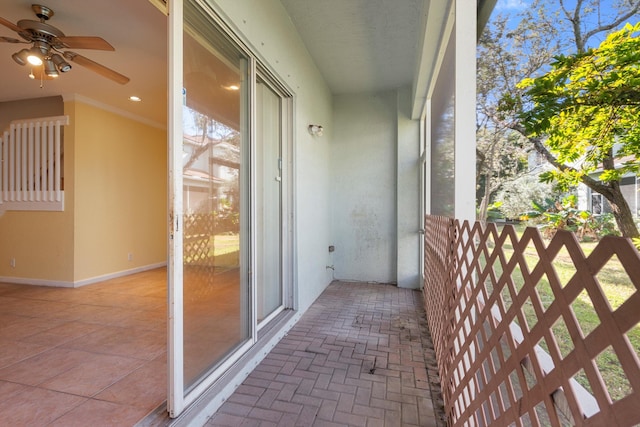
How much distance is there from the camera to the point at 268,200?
280cm

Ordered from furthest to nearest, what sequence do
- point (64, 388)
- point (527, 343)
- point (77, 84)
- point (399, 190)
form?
point (399, 190) → point (77, 84) → point (64, 388) → point (527, 343)

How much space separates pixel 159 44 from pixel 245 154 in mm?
1822

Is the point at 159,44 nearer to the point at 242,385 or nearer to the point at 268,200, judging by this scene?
the point at 268,200

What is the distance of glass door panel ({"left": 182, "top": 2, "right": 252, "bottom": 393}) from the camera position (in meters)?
1.68

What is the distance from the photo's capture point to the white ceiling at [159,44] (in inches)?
103

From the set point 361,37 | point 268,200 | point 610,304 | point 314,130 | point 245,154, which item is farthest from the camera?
point 314,130

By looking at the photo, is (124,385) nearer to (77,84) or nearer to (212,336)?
(212,336)

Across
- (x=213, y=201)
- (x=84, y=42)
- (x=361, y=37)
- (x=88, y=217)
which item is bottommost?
(x=88, y=217)

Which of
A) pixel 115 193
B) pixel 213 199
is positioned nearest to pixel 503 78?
pixel 213 199

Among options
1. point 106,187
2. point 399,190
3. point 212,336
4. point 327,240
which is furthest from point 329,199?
point 106,187

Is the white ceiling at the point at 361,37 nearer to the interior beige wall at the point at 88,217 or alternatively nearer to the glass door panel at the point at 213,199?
the glass door panel at the point at 213,199

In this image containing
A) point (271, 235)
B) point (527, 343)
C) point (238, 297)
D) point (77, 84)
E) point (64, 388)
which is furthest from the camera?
point (77, 84)

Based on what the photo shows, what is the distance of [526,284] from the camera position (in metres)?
0.79

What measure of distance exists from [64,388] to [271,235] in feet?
5.74
